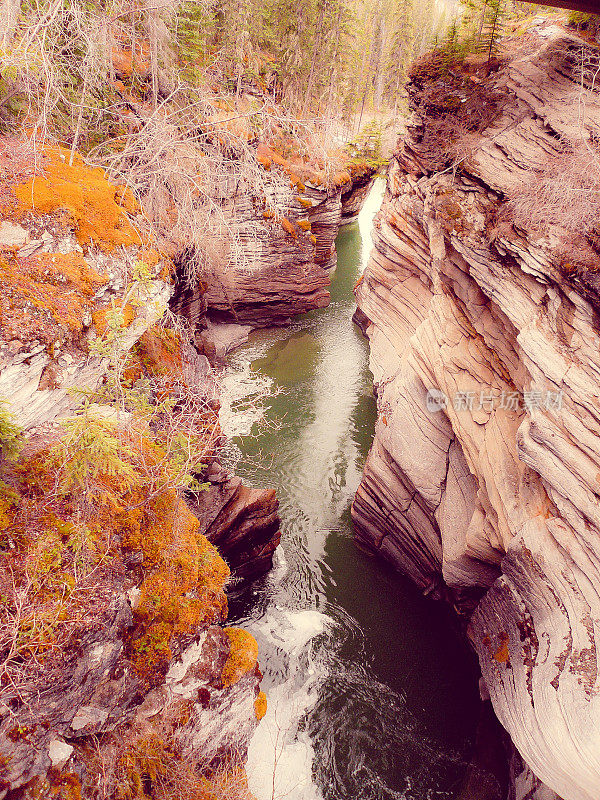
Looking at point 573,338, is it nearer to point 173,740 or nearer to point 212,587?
point 212,587

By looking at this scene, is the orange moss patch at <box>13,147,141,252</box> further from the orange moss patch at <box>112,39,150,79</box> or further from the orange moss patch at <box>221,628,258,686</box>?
the orange moss patch at <box>112,39,150,79</box>

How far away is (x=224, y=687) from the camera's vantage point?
600 cm

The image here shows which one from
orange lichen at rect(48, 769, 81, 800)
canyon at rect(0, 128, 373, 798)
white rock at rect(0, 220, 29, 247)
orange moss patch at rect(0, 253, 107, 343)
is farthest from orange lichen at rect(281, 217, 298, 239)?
orange lichen at rect(48, 769, 81, 800)

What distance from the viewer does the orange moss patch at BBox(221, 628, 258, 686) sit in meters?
6.10

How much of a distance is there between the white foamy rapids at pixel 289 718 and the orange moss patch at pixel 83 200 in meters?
9.01

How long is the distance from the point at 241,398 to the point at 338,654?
399 inches

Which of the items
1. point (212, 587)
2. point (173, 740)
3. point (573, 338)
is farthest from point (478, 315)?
point (173, 740)

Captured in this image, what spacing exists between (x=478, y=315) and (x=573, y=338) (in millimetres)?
3130

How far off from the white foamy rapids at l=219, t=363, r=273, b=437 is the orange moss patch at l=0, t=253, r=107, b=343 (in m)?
8.71

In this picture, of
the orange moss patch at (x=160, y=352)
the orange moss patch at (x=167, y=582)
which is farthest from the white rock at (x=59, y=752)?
the orange moss patch at (x=160, y=352)

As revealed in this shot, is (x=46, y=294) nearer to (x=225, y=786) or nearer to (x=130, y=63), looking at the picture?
(x=225, y=786)

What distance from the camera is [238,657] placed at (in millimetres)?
6336

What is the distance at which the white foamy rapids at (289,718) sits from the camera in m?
7.83

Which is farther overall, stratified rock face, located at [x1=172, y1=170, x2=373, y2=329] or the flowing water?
stratified rock face, located at [x1=172, y1=170, x2=373, y2=329]
